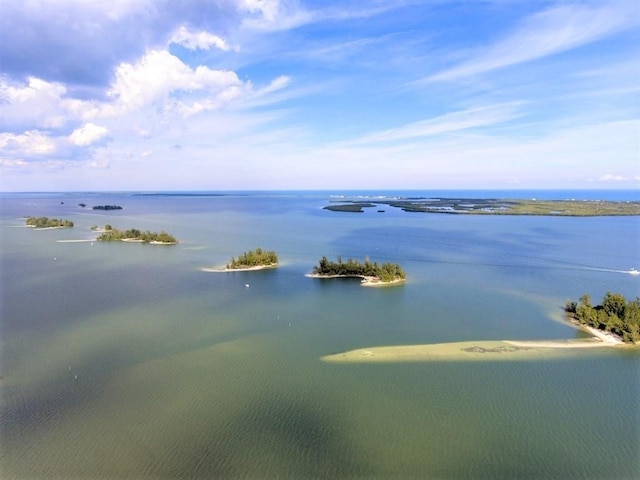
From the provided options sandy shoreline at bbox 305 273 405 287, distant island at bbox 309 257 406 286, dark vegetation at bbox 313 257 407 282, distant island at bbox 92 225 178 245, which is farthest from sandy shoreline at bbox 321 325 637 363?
distant island at bbox 92 225 178 245

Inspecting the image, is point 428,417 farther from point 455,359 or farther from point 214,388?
point 214,388

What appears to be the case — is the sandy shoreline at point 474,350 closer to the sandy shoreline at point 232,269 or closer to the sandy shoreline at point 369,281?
the sandy shoreline at point 369,281

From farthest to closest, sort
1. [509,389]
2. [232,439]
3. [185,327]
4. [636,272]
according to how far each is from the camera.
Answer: [636,272]
[185,327]
[509,389]
[232,439]

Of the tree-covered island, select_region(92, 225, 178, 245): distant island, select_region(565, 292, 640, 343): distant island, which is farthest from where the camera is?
select_region(92, 225, 178, 245): distant island

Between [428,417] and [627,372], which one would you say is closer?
[428,417]

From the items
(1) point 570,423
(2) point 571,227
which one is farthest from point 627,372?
(2) point 571,227

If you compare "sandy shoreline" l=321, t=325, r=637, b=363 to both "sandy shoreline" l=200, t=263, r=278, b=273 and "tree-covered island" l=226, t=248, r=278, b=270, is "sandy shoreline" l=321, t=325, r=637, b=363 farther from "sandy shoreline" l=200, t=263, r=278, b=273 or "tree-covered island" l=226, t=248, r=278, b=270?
"tree-covered island" l=226, t=248, r=278, b=270

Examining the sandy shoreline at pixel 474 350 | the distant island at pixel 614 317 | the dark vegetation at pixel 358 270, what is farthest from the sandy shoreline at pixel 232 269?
the distant island at pixel 614 317

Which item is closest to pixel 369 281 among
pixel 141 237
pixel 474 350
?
pixel 474 350
